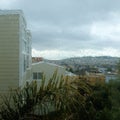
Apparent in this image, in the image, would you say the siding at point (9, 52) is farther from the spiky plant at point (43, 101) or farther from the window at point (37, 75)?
the window at point (37, 75)

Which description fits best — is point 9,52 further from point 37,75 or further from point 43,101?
point 37,75

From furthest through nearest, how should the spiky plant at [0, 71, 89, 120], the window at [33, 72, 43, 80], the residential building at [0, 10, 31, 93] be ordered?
the window at [33, 72, 43, 80] → the residential building at [0, 10, 31, 93] → the spiky plant at [0, 71, 89, 120]

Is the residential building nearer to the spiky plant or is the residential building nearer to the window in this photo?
the spiky plant

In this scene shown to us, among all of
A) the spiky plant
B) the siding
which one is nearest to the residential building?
the siding

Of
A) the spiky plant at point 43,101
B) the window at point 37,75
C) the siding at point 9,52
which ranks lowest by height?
the window at point 37,75

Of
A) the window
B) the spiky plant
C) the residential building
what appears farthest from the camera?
the window

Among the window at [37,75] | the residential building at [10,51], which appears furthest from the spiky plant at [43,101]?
the window at [37,75]

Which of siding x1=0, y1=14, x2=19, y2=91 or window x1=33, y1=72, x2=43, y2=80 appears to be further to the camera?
window x1=33, y1=72, x2=43, y2=80

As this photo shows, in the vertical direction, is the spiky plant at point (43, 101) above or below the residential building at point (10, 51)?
below

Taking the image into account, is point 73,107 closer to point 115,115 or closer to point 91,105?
point 115,115

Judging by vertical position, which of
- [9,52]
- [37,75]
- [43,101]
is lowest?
[37,75]

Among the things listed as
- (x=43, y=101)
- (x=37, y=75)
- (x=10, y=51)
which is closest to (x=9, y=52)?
(x=10, y=51)

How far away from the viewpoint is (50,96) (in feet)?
31.5

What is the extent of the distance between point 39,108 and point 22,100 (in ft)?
1.83
